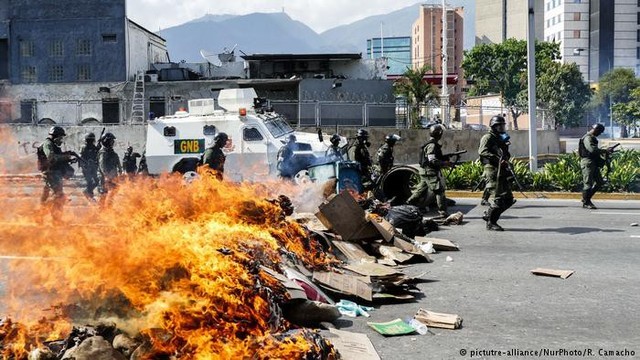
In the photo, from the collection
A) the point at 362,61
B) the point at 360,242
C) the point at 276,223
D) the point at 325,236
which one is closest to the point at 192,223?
the point at 276,223

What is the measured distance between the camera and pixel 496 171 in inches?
431

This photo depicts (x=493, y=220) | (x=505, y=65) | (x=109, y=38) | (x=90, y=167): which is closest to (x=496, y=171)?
(x=493, y=220)

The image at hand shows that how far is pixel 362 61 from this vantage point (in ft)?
139

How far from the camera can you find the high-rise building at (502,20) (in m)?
123

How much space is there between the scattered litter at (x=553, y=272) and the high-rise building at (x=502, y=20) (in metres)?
120

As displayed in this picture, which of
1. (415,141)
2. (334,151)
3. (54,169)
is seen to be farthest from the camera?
(415,141)

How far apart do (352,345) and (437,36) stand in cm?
15923

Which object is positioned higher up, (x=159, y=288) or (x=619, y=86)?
(x=619, y=86)

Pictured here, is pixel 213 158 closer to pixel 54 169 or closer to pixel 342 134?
pixel 54 169

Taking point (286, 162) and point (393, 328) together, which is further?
point (286, 162)

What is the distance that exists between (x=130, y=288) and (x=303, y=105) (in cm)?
2108

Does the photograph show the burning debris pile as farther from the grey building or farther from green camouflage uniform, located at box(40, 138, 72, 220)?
the grey building

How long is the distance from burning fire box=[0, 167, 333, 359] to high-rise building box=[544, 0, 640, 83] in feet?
299

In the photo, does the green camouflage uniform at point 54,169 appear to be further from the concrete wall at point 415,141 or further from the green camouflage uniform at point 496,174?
the concrete wall at point 415,141
